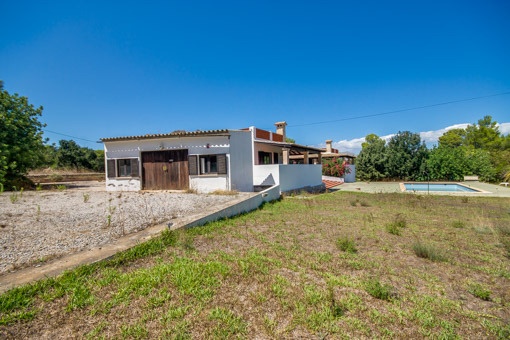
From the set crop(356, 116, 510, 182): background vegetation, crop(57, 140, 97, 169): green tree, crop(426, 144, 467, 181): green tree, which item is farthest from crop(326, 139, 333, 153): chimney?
crop(57, 140, 97, 169): green tree

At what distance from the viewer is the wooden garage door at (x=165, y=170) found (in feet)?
46.8

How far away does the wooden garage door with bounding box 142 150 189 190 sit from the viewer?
14258 mm

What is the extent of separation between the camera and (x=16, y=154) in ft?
51.9

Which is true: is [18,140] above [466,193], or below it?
above

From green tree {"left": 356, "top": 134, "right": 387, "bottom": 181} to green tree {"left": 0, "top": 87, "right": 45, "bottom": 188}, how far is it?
28.9 m

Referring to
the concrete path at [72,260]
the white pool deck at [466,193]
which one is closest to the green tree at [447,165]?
the white pool deck at [466,193]

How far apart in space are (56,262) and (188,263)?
200 cm

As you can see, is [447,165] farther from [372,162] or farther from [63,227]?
[63,227]

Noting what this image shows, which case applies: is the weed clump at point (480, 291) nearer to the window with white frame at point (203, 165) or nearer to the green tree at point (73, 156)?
the window with white frame at point (203, 165)

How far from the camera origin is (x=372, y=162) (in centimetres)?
2667

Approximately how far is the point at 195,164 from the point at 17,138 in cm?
1254

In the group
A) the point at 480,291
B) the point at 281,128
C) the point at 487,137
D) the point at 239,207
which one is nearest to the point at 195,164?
the point at 239,207

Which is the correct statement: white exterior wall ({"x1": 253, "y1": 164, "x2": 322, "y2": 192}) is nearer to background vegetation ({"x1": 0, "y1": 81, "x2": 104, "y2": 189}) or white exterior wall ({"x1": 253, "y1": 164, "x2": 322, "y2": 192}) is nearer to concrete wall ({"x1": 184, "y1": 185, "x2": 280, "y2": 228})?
concrete wall ({"x1": 184, "y1": 185, "x2": 280, "y2": 228})

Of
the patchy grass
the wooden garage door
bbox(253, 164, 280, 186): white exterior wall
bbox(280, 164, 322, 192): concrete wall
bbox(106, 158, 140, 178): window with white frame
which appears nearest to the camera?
the patchy grass
